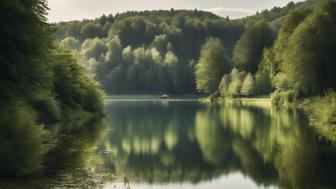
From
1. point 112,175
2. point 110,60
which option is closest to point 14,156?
point 112,175

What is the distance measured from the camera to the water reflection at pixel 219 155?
24.9 meters

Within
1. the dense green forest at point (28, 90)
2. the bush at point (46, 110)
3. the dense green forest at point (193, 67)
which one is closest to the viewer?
the dense green forest at point (28, 90)

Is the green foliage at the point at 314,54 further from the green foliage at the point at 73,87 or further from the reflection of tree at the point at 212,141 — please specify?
the green foliage at the point at 73,87

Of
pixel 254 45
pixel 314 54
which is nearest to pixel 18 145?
pixel 314 54

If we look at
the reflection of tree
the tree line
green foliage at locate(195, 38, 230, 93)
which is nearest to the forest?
the tree line

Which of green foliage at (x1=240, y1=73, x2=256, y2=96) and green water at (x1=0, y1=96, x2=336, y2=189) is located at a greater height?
green foliage at (x1=240, y1=73, x2=256, y2=96)

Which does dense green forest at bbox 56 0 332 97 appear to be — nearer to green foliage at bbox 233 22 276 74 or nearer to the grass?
green foliage at bbox 233 22 276 74

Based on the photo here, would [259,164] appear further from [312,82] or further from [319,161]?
[312,82]

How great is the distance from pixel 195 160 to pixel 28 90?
11405mm

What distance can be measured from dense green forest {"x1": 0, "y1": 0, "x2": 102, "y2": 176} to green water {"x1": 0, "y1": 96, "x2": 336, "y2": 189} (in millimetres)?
1184

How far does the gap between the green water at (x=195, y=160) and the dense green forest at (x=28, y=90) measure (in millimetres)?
1184

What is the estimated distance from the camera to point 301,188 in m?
22.0

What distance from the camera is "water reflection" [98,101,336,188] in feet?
81.8

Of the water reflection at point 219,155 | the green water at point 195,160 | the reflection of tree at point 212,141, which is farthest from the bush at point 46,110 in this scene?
the reflection of tree at point 212,141
